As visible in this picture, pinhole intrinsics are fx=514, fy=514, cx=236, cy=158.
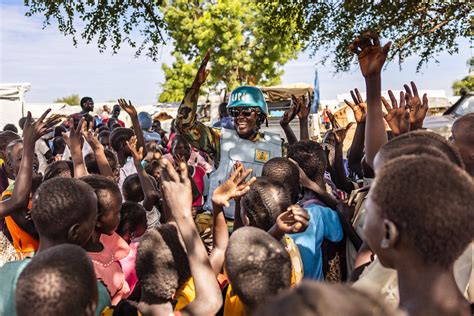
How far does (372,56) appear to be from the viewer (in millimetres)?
3078

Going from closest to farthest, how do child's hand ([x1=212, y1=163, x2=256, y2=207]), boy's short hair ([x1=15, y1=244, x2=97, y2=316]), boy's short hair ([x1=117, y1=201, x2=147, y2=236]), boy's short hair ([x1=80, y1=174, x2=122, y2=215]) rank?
boy's short hair ([x1=15, y1=244, x2=97, y2=316])
child's hand ([x1=212, y1=163, x2=256, y2=207])
boy's short hair ([x1=80, y1=174, x2=122, y2=215])
boy's short hair ([x1=117, y1=201, x2=147, y2=236])

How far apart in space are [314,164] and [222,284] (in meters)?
1.26

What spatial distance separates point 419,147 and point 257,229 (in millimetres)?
787

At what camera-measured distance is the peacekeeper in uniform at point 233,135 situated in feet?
12.8

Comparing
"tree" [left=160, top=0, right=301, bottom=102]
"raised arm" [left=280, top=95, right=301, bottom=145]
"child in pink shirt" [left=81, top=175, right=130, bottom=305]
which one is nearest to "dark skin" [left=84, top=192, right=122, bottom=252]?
"child in pink shirt" [left=81, top=175, right=130, bottom=305]

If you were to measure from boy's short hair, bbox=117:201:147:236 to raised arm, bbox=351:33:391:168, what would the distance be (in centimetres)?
150

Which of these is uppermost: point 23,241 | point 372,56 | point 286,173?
point 372,56

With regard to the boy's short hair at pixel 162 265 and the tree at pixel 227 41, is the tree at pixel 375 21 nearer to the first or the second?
the boy's short hair at pixel 162 265

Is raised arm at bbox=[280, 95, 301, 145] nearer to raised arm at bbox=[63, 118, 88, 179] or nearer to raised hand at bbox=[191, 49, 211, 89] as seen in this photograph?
raised hand at bbox=[191, 49, 211, 89]

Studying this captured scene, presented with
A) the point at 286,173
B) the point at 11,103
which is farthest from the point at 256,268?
the point at 11,103

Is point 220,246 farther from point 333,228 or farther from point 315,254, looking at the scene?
point 333,228

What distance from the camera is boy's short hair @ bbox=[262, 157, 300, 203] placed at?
3.23m

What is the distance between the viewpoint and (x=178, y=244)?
2.23 meters

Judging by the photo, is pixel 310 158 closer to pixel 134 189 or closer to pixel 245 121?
pixel 245 121
